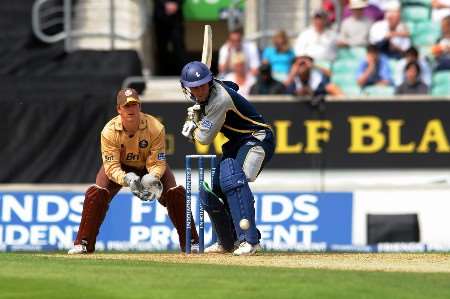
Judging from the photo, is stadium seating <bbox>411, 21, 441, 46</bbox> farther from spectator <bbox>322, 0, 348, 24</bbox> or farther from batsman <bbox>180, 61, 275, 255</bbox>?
batsman <bbox>180, 61, 275, 255</bbox>

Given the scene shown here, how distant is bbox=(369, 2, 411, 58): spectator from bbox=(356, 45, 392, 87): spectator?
0.87 feet

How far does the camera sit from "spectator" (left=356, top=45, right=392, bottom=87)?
21703mm

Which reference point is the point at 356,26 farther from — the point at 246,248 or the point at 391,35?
the point at 246,248

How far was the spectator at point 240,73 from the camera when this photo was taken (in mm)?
22125

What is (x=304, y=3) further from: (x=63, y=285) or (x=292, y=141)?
(x=63, y=285)

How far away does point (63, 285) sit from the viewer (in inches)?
460

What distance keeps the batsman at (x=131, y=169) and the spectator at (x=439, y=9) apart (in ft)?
27.2

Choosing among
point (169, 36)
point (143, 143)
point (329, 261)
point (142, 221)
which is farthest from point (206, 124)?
point (169, 36)

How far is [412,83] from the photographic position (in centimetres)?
2150

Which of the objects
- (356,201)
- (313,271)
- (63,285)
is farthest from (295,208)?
(63,285)

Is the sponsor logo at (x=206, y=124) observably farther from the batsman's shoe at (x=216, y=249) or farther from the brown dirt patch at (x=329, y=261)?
the batsman's shoe at (x=216, y=249)

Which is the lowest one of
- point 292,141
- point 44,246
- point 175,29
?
point 44,246

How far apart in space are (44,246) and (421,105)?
227 inches

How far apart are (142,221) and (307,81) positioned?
10.7 feet
